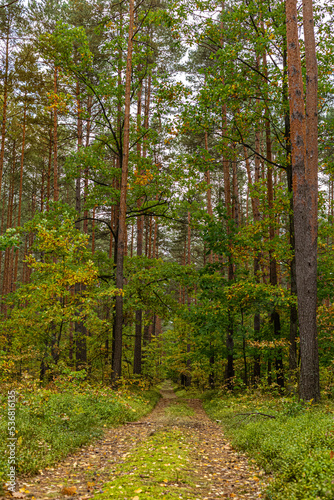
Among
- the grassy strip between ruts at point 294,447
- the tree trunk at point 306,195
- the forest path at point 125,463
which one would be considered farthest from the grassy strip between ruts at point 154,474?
the tree trunk at point 306,195

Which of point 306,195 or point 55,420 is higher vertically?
point 306,195

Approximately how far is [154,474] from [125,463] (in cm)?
95

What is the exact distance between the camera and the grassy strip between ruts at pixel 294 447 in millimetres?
3169

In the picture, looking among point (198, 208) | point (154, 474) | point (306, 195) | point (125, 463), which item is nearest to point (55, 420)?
point (125, 463)

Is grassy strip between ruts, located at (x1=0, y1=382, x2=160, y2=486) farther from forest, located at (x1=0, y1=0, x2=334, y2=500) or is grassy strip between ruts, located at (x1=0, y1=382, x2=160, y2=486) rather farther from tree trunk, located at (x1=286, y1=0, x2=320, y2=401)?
tree trunk, located at (x1=286, y1=0, x2=320, y2=401)

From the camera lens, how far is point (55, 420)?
605 centimetres

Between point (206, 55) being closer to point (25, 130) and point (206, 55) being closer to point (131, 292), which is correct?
point (25, 130)

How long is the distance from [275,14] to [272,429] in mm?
11482

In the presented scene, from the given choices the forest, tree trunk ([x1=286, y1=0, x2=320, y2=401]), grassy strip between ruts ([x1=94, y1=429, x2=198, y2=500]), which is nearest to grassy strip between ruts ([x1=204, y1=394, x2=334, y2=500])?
the forest

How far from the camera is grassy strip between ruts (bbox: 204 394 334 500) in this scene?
3169 millimetres

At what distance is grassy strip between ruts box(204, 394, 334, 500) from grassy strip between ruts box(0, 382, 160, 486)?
304 cm

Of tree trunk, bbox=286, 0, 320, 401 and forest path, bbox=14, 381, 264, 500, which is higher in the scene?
tree trunk, bbox=286, 0, 320, 401

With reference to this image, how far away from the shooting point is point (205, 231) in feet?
42.9

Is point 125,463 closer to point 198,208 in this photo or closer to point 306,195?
point 306,195
